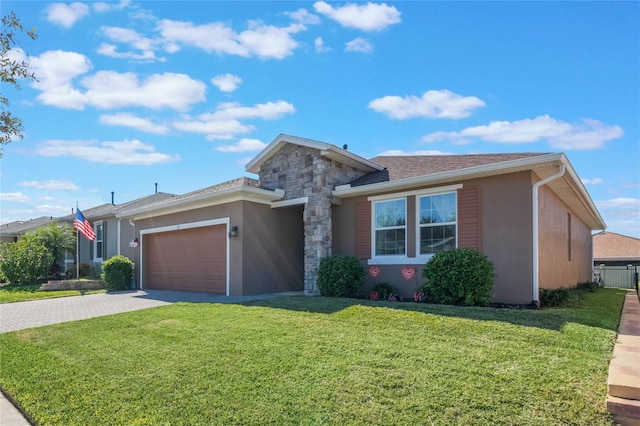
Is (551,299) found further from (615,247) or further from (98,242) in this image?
(615,247)

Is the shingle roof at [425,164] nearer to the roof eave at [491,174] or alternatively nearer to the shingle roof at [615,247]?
the roof eave at [491,174]

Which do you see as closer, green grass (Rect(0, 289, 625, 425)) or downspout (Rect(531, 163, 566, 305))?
green grass (Rect(0, 289, 625, 425))

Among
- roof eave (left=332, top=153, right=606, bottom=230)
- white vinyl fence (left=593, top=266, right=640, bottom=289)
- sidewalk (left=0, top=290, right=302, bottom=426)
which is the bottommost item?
white vinyl fence (left=593, top=266, right=640, bottom=289)

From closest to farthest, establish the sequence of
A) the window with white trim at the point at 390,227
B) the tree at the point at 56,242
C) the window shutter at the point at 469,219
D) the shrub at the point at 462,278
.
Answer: the shrub at the point at 462,278 < the window shutter at the point at 469,219 < the window with white trim at the point at 390,227 < the tree at the point at 56,242

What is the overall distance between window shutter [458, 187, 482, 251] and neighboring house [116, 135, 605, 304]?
0.08 ft

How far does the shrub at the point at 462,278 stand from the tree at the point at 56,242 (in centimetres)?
1790

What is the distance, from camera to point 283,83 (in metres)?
11.9

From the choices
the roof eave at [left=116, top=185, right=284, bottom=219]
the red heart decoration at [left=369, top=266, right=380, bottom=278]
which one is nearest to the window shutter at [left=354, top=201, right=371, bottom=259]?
the red heart decoration at [left=369, top=266, right=380, bottom=278]

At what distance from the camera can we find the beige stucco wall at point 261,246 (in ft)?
38.7

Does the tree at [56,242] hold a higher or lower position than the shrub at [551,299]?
higher

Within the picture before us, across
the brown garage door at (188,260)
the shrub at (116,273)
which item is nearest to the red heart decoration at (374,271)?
the brown garage door at (188,260)

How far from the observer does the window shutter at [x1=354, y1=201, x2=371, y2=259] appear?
11266 mm

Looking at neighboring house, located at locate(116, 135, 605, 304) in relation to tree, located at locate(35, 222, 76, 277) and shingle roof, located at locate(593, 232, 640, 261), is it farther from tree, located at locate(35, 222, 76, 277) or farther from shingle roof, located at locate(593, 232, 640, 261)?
shingle roof, located at locate(593, 232, 640, 261)

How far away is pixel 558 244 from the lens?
1212 centimetres
